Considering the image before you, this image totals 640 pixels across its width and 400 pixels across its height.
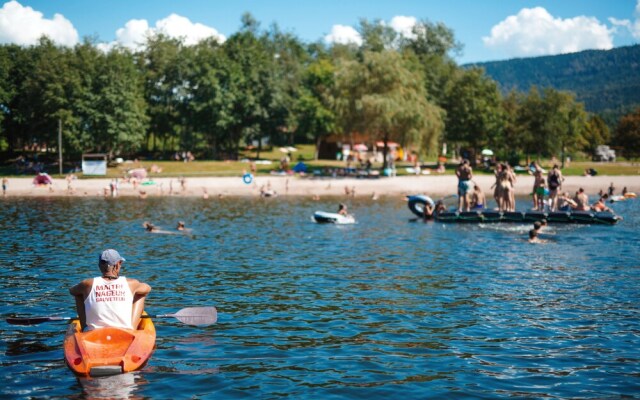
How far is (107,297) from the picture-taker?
1155cm

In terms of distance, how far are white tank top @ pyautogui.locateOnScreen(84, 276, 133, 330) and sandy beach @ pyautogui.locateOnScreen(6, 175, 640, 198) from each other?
44.2m

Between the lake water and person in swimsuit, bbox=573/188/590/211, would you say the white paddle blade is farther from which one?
person in swimsuit, bbox=573/188/590/211

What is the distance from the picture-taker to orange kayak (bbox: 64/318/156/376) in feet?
36.3

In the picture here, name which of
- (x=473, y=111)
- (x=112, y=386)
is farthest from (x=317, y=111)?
(x=112, y=386)

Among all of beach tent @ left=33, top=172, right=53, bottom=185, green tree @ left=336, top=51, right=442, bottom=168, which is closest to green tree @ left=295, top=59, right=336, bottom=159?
green tree @ left=336, top=51, right=442, bottom=168

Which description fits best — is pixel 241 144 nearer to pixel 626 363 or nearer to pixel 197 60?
pixel 197 60

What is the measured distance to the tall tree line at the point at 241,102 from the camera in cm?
6675

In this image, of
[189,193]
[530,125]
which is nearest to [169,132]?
[189,193]

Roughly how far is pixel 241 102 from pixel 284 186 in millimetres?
23297

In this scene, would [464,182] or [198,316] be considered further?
[464,182]

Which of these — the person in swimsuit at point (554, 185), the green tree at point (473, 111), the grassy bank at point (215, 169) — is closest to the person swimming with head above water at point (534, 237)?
the person in swimsuit at point (554, 185)

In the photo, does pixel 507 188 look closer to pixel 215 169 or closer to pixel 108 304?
pixel 108 304

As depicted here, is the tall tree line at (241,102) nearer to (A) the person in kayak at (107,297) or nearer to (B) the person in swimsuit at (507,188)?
(B) the person in swimsuit at (507,188)

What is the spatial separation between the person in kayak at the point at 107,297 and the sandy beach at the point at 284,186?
4412cm
